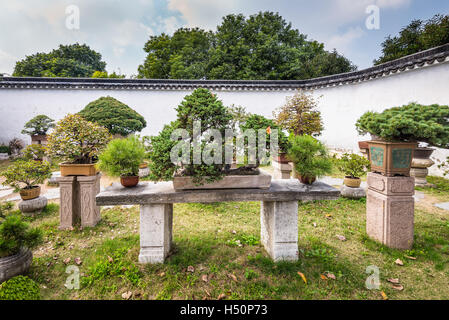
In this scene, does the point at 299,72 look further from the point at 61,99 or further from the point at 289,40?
the point at 61,99

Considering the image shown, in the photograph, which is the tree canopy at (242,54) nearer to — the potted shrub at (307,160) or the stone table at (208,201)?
the potted shrub at (307,160)

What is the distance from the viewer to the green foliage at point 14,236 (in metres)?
2.09

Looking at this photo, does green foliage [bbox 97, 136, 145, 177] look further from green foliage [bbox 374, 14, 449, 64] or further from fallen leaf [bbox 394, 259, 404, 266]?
green foliage [bbox 374, 14, 449, 64]

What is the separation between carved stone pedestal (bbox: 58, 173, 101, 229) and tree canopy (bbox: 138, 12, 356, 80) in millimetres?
13292

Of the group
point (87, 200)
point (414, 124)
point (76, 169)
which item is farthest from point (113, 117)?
point (414, 124)

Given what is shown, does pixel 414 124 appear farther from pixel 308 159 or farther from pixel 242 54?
pixel 242 54

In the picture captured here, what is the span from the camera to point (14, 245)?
2117mm

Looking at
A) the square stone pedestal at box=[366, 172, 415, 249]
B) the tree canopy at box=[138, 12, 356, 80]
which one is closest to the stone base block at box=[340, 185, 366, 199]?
the square stone pedestal at box=[366, 172, 415, 249]

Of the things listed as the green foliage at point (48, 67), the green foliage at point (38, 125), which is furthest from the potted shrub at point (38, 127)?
the green foliage at point (48, 67)

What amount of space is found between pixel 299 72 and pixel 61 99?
14853 millimetres

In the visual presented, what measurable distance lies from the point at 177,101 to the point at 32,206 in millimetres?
9021

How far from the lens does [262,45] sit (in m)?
15.4

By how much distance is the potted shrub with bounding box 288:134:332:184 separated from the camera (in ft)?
8.19
